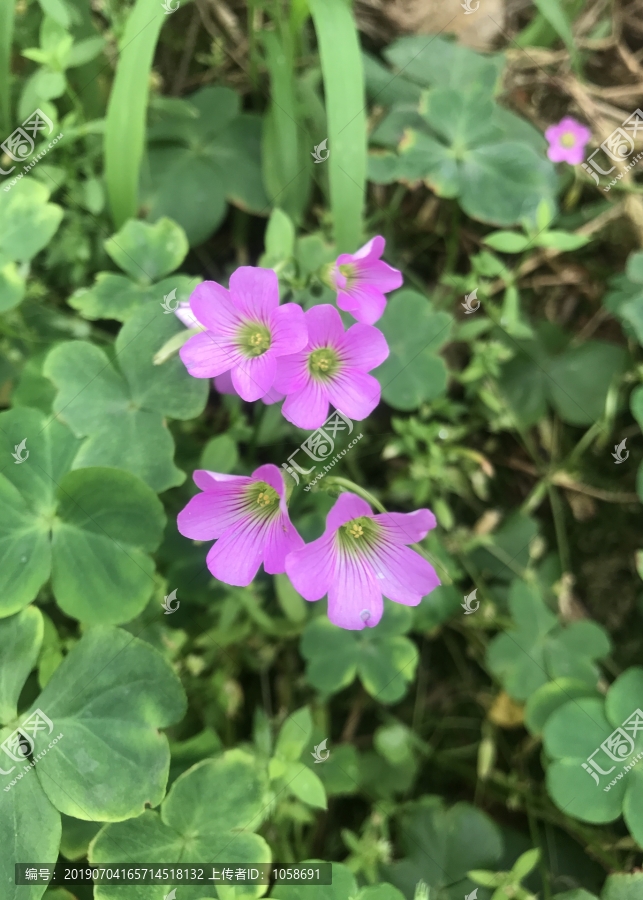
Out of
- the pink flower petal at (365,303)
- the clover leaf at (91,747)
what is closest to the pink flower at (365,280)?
the pink flower petal at (365,303)

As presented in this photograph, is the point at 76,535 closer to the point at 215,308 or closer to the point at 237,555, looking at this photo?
the point at 237,555

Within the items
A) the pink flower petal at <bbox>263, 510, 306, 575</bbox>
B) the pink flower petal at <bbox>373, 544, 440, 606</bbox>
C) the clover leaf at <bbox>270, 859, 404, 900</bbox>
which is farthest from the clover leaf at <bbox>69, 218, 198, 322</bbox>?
the clover leaf at <bbox>270, 859, 404, 900</bbox>

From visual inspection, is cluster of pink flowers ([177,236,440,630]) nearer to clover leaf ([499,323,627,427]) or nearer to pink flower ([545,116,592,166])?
clover leaf ([499,323,627,427])

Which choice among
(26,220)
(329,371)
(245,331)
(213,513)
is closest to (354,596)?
(213,513)

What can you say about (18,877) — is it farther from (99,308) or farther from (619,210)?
(619,210)

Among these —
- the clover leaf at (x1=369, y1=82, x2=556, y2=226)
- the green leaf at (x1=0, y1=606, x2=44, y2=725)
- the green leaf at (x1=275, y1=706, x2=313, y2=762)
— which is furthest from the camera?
the clover leaf at (x1=369, y1=82, x2=556, y2=226)

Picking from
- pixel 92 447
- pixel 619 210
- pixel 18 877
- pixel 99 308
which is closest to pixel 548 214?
pixel 619 210
